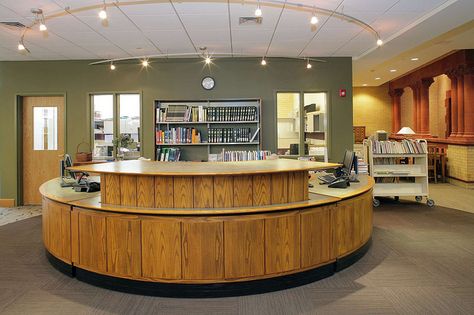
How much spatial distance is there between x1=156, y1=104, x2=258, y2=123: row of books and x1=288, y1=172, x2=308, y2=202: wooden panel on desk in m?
3.36

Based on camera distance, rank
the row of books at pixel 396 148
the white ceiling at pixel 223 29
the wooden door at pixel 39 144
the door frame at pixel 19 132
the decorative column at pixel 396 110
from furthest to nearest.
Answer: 1. the decorative column at pixel 396 110
2. the wooden door at pixel 39 144
3. the door frame at pixel 19 132
4. the row of books at pixel 396 148
5. the white ceiling at pixel 223 29

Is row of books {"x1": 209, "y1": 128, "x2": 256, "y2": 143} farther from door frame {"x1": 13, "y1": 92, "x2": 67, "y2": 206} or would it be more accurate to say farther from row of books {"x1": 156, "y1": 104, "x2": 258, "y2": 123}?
door frame {"x1": 13, "y1": 92, "x2": 67, "y2": 206}

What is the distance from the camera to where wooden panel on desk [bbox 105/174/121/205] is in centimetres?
321

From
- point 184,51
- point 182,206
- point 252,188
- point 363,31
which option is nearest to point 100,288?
point 182,206

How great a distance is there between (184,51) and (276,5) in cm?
254

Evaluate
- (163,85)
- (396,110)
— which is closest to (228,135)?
(163,85)

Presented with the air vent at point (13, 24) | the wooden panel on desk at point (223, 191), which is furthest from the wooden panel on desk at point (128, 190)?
the air vent at point (13, 24)

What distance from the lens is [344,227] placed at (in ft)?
11.4

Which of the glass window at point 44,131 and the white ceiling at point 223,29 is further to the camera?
the glass window at point 44,131

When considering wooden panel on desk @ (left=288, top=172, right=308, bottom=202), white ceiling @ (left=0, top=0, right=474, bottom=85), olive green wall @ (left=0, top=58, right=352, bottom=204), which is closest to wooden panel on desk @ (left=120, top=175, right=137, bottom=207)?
wooden panel on desk @ (left=288, top=172, right=308, bottom=202)

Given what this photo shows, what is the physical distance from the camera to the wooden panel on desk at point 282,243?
3006 mm

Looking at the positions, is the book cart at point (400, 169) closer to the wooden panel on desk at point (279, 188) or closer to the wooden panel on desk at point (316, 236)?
the wooden panel on desk at point (316, 236)

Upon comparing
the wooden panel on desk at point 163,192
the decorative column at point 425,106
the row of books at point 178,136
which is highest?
the decorative column at point 425,106

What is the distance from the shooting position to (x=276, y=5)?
4223mm
